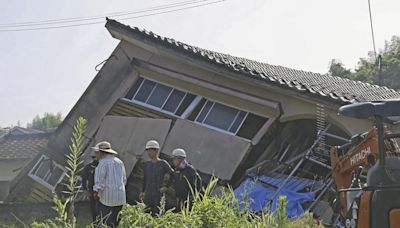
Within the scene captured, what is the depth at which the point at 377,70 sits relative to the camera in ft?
119

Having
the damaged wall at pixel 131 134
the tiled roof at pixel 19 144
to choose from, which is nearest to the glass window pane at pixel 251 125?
the damaged wall at pixel 131 134

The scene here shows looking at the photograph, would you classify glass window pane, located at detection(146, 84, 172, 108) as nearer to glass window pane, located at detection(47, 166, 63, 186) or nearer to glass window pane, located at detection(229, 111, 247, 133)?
glass window pane, located at detection(229, 111, 247, 133)

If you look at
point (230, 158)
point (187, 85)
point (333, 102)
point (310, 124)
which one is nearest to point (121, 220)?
point (333, 102)

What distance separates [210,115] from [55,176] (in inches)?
208

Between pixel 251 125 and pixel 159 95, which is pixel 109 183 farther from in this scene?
pixel 159 95

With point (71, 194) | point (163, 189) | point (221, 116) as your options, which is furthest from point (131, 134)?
point (71, 194)

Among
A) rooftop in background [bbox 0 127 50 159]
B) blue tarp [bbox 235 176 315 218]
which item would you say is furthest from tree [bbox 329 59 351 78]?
blue tarp [bbox 235 176 315 218]

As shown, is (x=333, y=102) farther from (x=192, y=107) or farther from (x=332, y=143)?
(x=192, y=107)

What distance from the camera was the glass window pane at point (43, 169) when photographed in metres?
13.9

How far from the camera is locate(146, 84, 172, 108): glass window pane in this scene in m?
11.9

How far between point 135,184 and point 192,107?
2.26 metres

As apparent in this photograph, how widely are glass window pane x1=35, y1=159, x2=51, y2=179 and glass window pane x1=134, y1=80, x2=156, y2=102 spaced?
142 inches

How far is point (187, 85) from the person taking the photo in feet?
37.9

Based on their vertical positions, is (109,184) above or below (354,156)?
below
